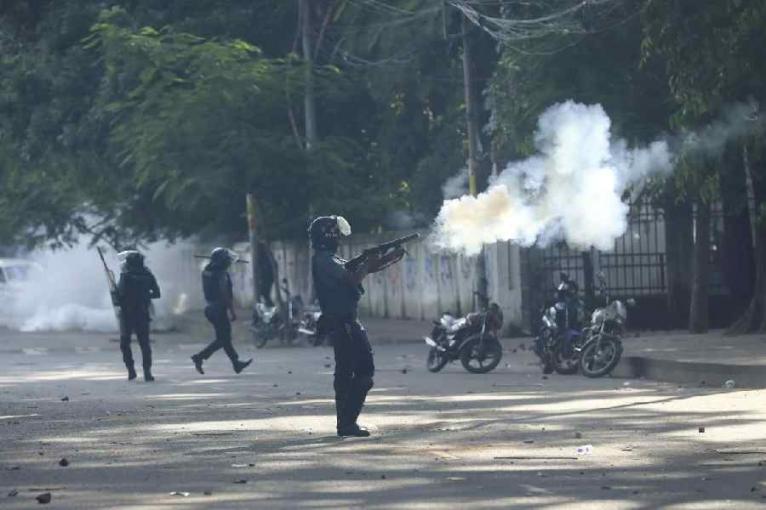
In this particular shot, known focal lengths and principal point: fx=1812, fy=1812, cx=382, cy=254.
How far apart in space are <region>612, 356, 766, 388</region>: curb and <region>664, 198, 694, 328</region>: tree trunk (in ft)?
24.8

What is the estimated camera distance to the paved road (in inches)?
418

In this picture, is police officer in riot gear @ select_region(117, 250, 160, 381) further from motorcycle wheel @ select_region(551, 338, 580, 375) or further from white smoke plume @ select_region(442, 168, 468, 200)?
white smoke plume @ select_region(442, 168, 468, 200)

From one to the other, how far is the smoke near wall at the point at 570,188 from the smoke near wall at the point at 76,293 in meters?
19.4

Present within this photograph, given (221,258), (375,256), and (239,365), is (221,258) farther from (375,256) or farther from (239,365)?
(375,256)

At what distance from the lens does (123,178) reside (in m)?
40.9

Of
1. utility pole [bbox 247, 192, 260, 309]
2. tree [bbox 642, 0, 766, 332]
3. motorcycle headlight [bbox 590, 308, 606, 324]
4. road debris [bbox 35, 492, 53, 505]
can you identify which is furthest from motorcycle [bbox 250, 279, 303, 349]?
road debris [bbox 35, 492, 53, 505]

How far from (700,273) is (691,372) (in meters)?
7.41

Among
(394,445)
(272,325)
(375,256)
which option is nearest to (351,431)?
(394,445)

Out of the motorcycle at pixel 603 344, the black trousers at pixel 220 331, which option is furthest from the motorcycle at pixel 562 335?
the black trousers at pixel 220 331

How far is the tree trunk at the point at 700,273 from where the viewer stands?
1125 inches

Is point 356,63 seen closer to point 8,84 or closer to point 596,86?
point 8,84

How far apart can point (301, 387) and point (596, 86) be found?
949 cm

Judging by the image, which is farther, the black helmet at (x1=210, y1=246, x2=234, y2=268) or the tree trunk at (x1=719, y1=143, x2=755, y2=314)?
the tree trunk at (x1=719, y1=143, x2=755, y2=314)

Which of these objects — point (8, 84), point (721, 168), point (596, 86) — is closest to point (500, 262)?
point (596, 86)
